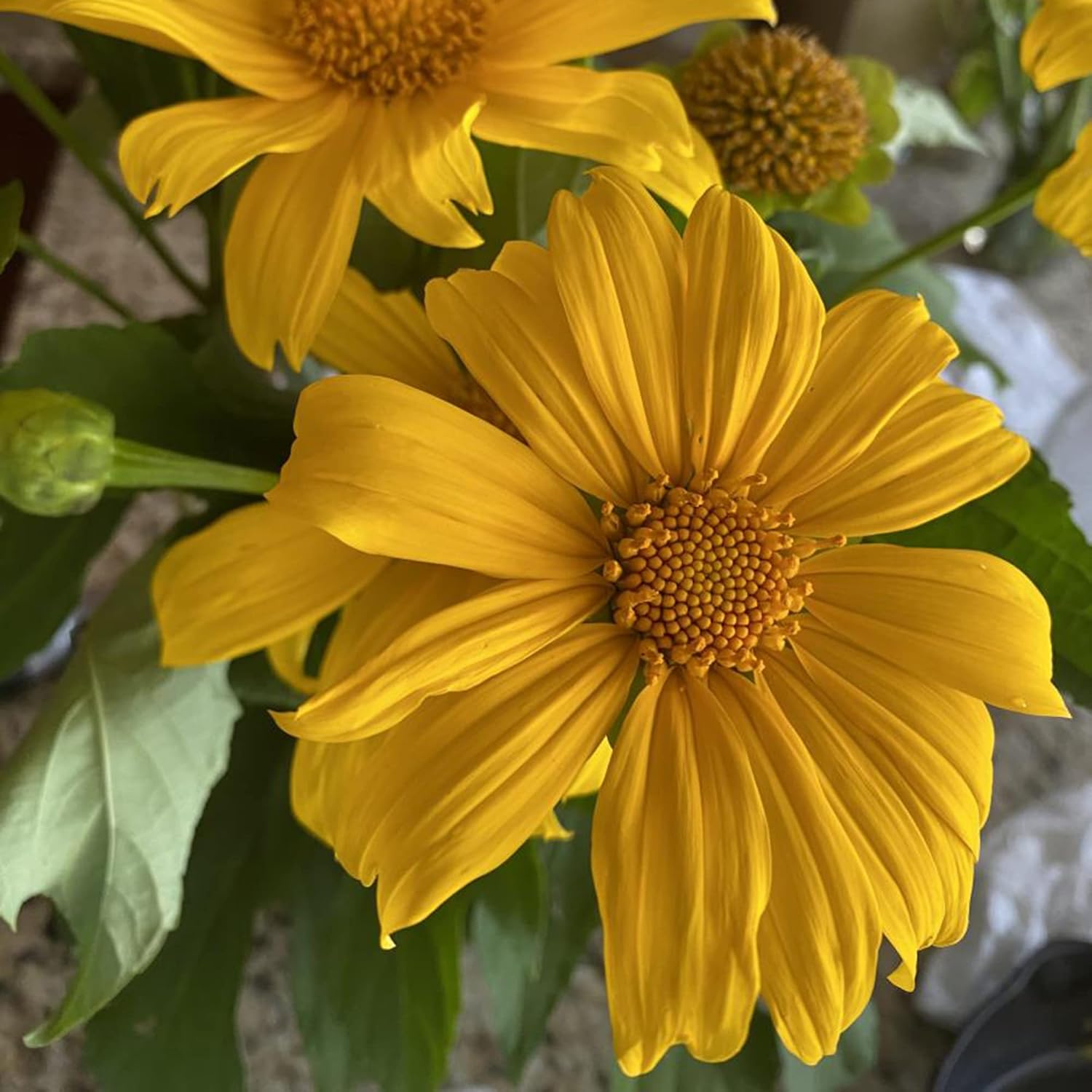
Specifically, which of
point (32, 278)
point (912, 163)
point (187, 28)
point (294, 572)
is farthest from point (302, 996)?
point (912, 163)

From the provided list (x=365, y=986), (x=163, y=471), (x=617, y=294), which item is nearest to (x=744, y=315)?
(x=617, y=294)

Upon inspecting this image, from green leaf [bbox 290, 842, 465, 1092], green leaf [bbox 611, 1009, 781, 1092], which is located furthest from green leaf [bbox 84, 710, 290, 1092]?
green leaf [bbox 611, 1009, 781, 1092]

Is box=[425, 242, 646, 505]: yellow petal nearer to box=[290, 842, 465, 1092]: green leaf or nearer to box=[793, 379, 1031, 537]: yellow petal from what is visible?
box=[793, 379, 1031, 537]: yellow petal

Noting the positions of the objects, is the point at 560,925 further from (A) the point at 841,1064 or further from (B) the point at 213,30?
(B) the point at 213,30

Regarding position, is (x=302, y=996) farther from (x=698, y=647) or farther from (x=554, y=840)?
(x=698, y=647)

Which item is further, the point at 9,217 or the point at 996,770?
the point at 996,770

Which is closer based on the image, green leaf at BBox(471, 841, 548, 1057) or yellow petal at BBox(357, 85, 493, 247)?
yellow petal at BBox(357, 85, 493, 247)

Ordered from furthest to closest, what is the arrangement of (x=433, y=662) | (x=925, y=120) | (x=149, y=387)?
(x=925, y=120) → (x=149, y=387) → (x=433, y=662)
